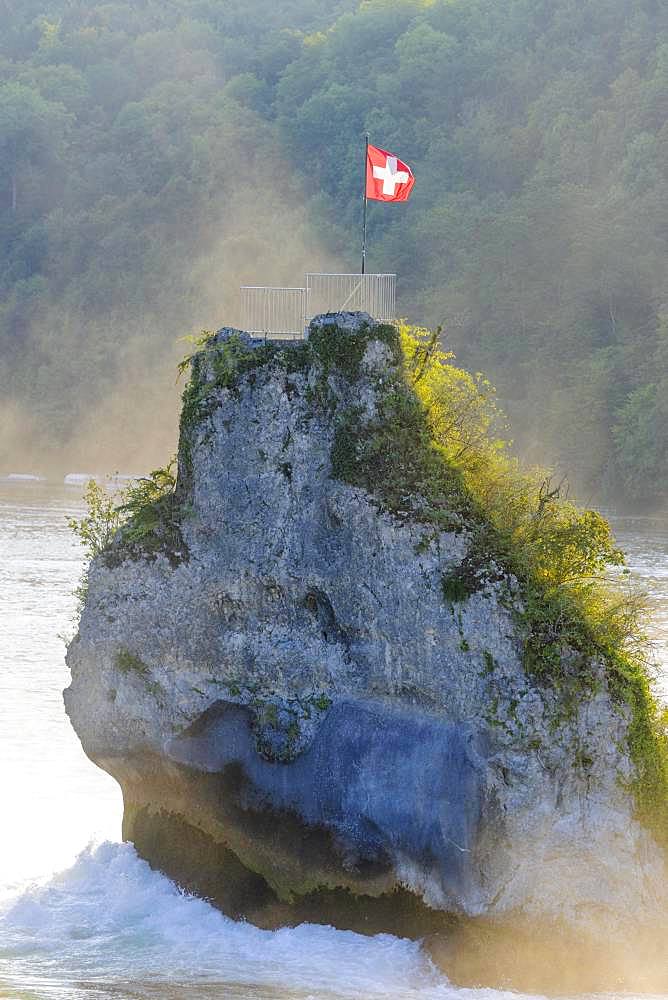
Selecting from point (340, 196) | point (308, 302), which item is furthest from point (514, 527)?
point (340, 196)

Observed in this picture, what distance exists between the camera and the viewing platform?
1920cm

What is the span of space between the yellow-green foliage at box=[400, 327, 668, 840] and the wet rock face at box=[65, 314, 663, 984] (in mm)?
281

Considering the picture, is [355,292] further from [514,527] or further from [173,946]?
[173,946]

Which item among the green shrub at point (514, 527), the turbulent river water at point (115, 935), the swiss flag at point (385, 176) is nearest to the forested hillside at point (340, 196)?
the swiss flag at point (385, 176)

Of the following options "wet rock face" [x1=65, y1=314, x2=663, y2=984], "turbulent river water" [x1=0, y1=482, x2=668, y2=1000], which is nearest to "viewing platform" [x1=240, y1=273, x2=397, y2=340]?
"wet rock face" [x1=65, y1=314, x2=663, y2=984]

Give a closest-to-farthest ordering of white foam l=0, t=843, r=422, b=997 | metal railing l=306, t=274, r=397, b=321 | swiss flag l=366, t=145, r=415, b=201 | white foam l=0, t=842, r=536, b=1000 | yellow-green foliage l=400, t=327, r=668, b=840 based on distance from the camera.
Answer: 1. white foam l=0, t=842, r=536, b=1000
2. white foam l=0, t=843, r=422, b=997
3. yellow-green foliage l=400, t=327, r=668, b=840
4. metal railing l=306, t=274, r=397, b=321
5. swiss flag l=366, t=145, r=415, b=201

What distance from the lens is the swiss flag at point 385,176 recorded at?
2142 centimetres

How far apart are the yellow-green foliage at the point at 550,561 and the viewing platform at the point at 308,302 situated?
88cm

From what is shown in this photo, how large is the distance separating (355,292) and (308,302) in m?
1.13

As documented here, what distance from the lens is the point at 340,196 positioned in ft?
364

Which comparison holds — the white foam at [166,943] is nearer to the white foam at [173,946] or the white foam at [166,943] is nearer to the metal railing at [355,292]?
the white foam at [173,946]

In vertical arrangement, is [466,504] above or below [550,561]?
above

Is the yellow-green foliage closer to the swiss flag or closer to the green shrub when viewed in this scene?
the green shrub

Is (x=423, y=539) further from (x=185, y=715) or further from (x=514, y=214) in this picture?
(x=514, y=214)
